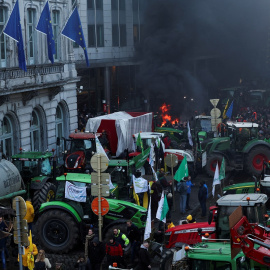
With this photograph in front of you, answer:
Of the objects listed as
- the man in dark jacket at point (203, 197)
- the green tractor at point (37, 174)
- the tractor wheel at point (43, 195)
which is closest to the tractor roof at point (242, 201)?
the man in dark jacket at point (203, 197)

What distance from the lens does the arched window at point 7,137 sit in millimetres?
31578

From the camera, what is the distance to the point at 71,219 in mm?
19109

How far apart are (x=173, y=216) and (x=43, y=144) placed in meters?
12.8

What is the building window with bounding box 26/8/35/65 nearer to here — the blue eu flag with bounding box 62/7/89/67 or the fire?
the blue eu flag with bounding box 62/7/89/67

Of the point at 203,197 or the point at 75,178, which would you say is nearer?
the point at 75,178

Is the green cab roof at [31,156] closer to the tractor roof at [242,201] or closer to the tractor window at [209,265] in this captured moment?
the tractor roof at [242,201]

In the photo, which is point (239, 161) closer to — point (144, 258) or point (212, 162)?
point (212, 162)

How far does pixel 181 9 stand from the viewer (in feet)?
193

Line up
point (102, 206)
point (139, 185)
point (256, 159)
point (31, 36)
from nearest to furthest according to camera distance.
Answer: point (102, 206) < point (139, 185) < point (256, 159) < point (31, 36)

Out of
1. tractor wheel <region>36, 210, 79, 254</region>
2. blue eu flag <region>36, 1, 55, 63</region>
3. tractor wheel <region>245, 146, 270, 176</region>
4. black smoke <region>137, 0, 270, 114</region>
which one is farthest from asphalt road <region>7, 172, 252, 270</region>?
black smoke <region>137, 0, 270, 114</region>

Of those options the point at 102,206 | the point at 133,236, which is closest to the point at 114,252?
the point at 133,236

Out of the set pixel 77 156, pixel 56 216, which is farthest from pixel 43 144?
pixel 56 216

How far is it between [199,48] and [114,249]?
45.3 meters

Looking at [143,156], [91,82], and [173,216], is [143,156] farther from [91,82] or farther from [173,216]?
[91,82]
